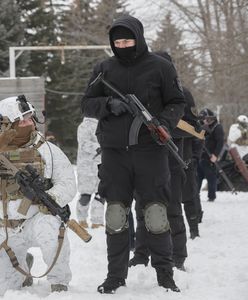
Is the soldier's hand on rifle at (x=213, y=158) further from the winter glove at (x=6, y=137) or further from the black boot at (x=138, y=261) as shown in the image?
the winter glove at (x=6, y=137)

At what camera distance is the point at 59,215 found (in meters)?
4.27

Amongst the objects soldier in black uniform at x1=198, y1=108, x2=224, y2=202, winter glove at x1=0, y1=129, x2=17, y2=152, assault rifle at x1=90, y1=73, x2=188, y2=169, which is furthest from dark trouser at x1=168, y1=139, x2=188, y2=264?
soldier in black uniform at x1=198, y1=108, x2=224, y2=202

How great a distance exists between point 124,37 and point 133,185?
1027 millimetres

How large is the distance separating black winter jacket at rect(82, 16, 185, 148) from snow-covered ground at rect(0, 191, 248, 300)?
3.38 feet

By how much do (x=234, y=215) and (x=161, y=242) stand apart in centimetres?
558

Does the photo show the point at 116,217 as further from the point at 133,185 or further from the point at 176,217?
the point at 176,217

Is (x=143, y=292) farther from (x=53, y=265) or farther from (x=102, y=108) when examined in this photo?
(x=102, y=108)

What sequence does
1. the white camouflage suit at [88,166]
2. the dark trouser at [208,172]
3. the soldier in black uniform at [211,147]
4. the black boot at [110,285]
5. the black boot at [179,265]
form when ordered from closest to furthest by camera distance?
the black boot at [110,285], the black boot at [179,265], the white camouflage suit at [88,166], the soldier in black uniform at [211,147], the dark trouser at [208,172]

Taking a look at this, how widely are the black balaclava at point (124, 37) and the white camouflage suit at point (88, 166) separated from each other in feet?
12.2

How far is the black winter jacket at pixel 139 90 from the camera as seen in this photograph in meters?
4.32

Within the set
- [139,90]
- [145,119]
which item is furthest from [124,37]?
[145,119]

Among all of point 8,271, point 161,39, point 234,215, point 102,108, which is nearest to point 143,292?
point 8,271

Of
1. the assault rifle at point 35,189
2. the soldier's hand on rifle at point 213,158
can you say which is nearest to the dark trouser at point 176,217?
the assault rifle at point 35,189

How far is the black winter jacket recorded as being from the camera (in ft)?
14.2
